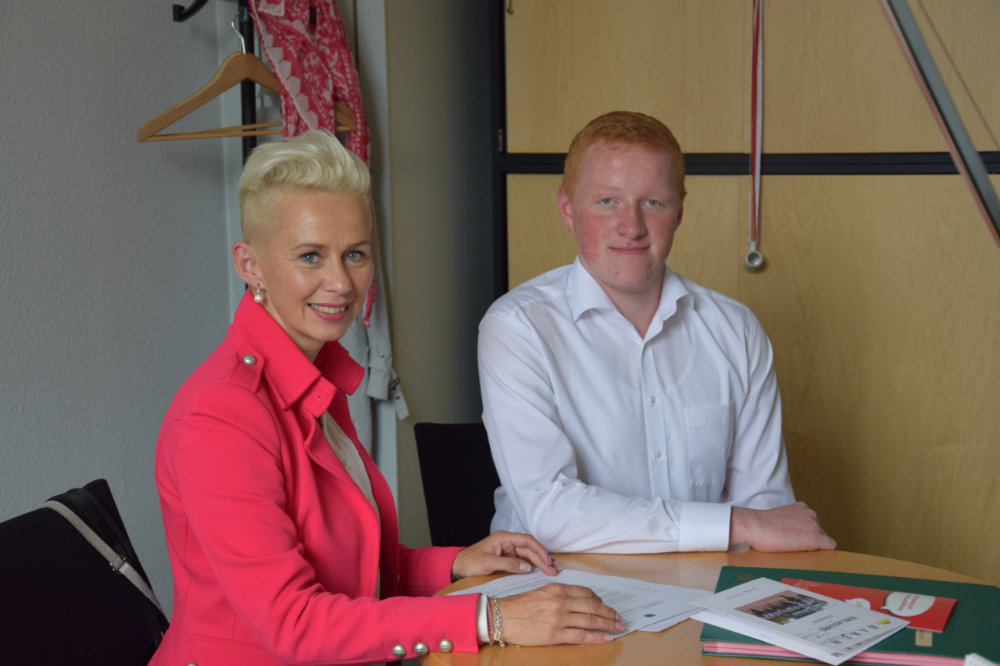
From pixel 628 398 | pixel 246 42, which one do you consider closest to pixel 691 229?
pixel 628 398

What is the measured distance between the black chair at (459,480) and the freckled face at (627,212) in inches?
18.3

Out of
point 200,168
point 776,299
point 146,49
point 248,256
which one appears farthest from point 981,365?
point 146,49

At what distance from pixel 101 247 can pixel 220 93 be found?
0.47m

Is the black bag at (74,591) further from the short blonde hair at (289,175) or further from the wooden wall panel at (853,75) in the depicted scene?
the wooden wall panel at (853,75)

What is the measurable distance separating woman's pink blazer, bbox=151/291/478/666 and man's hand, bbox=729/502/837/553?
1.74 feet

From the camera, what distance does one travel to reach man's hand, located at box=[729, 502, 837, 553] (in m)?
1.37

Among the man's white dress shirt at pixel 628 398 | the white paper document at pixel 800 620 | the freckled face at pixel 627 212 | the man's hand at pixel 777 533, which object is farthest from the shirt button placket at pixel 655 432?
the white paper document at pixel 800 620

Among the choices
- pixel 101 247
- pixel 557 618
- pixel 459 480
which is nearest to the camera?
pixel 557 618

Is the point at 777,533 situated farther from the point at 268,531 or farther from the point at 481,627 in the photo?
the point at 268,531

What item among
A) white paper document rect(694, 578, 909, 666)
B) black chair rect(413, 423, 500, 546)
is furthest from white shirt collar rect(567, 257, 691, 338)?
white paper document rect(694, 578, 909, 666)

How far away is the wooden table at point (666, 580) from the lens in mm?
997

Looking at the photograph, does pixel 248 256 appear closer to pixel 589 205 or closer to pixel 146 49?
pixel 589 205

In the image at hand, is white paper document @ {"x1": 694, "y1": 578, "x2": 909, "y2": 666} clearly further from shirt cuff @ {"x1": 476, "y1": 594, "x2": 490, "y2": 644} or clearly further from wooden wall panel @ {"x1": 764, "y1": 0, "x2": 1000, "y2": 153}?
wooden wall panel @ {"x1": 764, "y1": 0, "x2": 1000, "y2": 153}

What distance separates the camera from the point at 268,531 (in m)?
1.08
